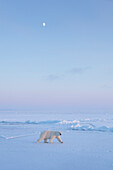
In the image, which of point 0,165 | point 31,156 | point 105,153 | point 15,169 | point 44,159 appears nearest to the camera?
point 15,169

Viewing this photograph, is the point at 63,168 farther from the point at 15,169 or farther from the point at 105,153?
the point at 105,153

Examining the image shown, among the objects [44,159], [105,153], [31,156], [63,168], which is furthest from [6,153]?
[105,153]

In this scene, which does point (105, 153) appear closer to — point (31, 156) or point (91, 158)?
point (91, 158)

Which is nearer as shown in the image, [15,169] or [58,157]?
[15,169]

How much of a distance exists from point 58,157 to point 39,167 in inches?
42.8

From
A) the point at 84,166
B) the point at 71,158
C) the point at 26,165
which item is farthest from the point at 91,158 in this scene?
the point at 26,165

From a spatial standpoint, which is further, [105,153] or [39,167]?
[105,153]

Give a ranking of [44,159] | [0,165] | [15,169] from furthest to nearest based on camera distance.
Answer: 1. [44,159]
2. [0,165]
3. [15,169]

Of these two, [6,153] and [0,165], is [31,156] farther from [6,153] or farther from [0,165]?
[0,165]

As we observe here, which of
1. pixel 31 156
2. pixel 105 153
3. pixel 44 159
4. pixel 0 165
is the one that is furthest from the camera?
pixel 105 153

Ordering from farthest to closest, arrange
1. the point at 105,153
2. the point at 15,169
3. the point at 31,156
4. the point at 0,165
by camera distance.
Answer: the point at 105,153 < the point at 31,156 < the point at 0,165 < the point at 15,169

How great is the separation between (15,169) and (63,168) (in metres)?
0.93

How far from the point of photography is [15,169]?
14.1 ft

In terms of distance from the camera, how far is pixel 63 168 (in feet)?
14.5
